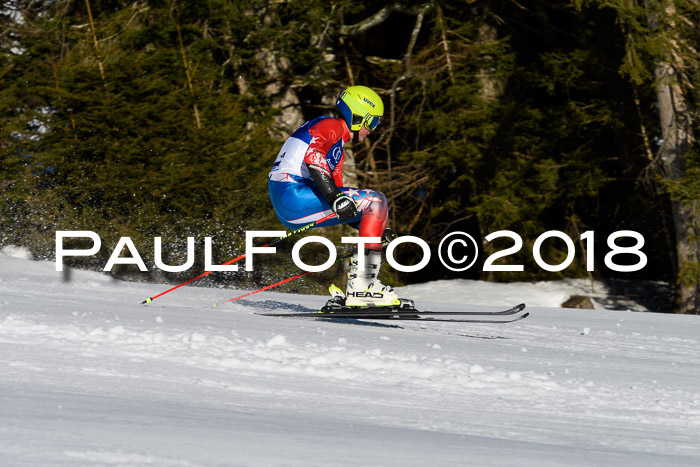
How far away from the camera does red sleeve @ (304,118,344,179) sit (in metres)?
5.71

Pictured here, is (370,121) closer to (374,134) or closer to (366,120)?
(366,120)

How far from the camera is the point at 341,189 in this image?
5.81 meters

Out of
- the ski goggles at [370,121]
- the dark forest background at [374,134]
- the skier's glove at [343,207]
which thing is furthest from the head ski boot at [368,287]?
the dark forest background at [374,134]

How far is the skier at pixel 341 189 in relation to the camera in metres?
5.83

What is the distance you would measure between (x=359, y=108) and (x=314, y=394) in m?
3.10

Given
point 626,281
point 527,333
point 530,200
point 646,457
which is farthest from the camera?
point 626,281

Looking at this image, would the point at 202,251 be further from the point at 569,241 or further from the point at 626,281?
the point at 626,281

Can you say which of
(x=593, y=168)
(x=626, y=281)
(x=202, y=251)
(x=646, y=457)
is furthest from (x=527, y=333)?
(x=626, y=281)

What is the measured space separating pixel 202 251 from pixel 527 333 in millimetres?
5874

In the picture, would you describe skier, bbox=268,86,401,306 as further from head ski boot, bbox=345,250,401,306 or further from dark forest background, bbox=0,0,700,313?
dark forest background, bbox=0,0,700,313

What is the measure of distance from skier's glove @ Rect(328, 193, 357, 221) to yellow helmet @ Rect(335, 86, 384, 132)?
24.4 inches

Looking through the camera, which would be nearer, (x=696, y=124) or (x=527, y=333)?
(x=527, y=333)

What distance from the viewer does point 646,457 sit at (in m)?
2.57

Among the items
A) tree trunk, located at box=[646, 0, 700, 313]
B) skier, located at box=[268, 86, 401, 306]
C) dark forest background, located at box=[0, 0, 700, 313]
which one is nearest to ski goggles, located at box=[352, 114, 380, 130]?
skier, located at box=[268, 86, 401, 306]
